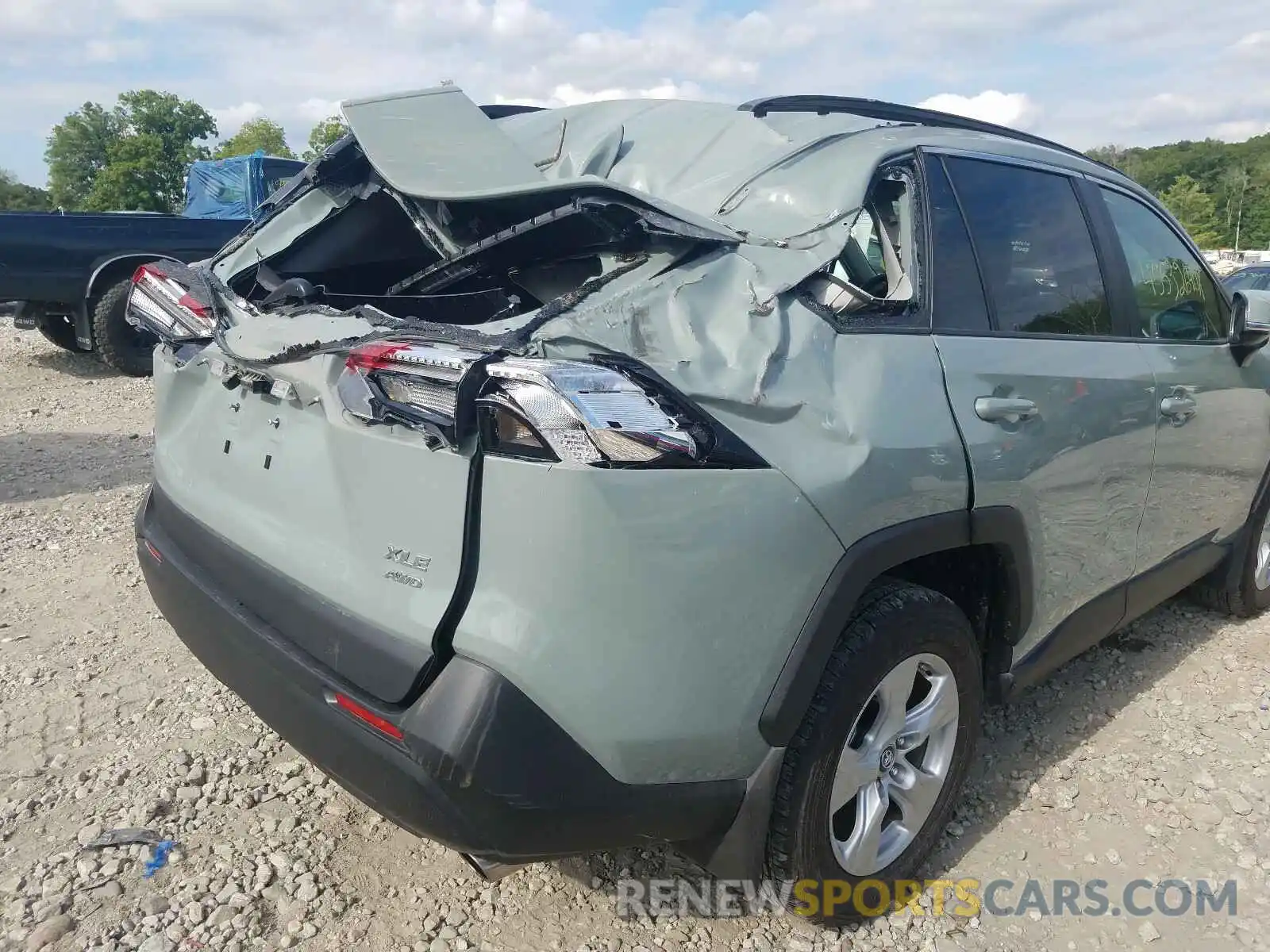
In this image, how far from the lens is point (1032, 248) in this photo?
2.63 m

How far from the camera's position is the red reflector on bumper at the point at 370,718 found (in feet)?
5.44

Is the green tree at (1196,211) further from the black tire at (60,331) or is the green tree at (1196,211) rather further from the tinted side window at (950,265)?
the tinted side window at (950,265)

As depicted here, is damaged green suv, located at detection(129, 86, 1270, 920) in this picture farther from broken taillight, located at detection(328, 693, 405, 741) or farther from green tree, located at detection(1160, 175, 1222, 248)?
green tree, located at detection(1160, 175, 1222, 248)

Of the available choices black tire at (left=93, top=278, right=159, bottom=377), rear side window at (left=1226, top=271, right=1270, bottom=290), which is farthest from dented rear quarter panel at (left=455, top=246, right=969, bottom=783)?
rear side window at (left=1226, top=271, right=1270, bottom=290)

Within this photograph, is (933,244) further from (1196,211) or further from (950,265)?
(1196,211)

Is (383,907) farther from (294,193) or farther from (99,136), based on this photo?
(99,136)

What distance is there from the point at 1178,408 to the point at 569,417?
7.67 feet

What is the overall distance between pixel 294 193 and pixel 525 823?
199 centimetres

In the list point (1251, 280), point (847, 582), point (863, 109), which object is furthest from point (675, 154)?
point (1251, 280)

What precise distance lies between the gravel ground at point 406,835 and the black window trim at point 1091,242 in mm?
1366

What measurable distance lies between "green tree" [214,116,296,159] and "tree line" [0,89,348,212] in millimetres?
46

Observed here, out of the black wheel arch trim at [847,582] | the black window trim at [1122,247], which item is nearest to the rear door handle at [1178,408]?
the black window trim at [1122,247]

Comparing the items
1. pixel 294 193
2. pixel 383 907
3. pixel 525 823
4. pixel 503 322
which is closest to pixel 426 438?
pixel 503 322

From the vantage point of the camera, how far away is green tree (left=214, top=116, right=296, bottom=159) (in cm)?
5312
